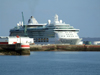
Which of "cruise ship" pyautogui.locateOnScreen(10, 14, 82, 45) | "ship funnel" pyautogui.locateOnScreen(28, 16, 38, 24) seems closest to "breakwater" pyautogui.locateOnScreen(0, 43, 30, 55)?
"cruise ship" pyautogui.locateOnScreen(10, 14, 82, 45)

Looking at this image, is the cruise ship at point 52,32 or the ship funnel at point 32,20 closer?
the cruise ship at point 52,32

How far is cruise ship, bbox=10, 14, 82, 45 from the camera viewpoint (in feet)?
336

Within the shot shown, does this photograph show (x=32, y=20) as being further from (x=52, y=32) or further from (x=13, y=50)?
(x=13, y=50)

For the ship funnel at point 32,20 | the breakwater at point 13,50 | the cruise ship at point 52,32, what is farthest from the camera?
the ship funnel at point 32,20

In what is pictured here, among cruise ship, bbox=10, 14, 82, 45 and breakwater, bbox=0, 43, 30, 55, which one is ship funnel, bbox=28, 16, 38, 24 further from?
breakwater, bbox=0, 43, 30, 55

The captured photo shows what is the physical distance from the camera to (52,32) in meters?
104

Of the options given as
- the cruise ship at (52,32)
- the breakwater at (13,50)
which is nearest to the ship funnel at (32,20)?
the cruise ship at (52,32)

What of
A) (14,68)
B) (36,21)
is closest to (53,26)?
(36,21)

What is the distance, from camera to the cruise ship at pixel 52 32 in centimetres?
10231

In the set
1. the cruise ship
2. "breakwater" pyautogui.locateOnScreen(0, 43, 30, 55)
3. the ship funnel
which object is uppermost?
the ship funnel

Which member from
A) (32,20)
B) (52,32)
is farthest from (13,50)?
(32,20)

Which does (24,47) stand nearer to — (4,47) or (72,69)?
(4,47)

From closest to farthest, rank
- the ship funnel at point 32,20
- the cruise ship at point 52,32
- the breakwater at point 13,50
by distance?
the breakwater at point 13,50 < the cruise ship at point 52,32 < the ship funnel at point 32,20

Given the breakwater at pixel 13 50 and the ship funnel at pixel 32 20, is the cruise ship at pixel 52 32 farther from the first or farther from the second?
the breakwater at pixel 13 50
